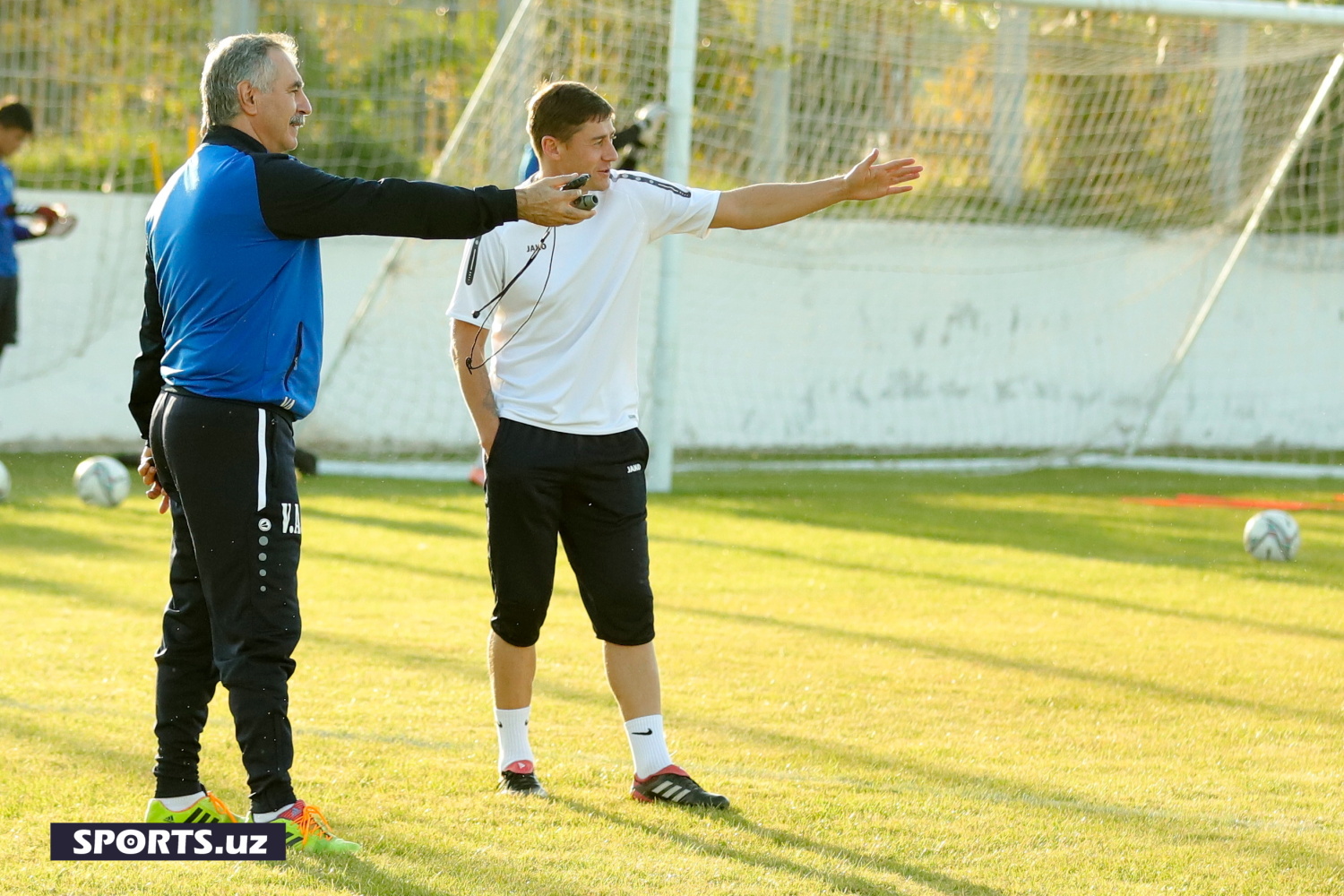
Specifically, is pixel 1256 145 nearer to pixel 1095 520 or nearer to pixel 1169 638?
pixel 1095 520

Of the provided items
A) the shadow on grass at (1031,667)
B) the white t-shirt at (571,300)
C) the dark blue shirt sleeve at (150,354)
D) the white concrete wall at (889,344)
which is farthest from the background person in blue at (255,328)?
the white concrete wall at (889,344)

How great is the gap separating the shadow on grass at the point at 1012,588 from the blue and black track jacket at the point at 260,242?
5161mm

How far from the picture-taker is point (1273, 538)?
9500mm

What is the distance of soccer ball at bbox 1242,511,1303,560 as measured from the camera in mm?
9492

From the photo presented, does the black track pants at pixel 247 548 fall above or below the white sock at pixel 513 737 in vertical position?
above

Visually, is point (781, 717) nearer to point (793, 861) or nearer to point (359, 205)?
point (793, 861)

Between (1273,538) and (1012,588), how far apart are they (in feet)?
6.58

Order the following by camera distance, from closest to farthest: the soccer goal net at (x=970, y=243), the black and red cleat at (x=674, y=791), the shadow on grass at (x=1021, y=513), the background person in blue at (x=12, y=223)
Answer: the black and red cleat at (x=674, y=791), the shadow on grass at (x=1021, y=513), the background person in blue at (x=12, y=223), the soccer goal net at (x=970, y=243)

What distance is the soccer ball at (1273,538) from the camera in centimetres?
949

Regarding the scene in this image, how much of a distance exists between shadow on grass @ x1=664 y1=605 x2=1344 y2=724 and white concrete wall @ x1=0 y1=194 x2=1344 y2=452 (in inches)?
298

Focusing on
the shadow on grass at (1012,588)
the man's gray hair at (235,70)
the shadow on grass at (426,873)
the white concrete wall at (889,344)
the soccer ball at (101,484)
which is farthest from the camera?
the white concrete wall at (889,344)

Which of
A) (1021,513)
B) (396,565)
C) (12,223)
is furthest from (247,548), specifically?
(12,223)

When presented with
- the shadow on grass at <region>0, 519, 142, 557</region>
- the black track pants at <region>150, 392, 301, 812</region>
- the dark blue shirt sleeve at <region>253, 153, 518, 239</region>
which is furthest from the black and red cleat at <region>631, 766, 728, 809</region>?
the shadow on grass at <region>0, 519, 142, 557</region>

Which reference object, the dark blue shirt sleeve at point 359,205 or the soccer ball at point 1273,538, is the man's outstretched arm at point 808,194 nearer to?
the dark blue shirt sleeve at point 359,205
